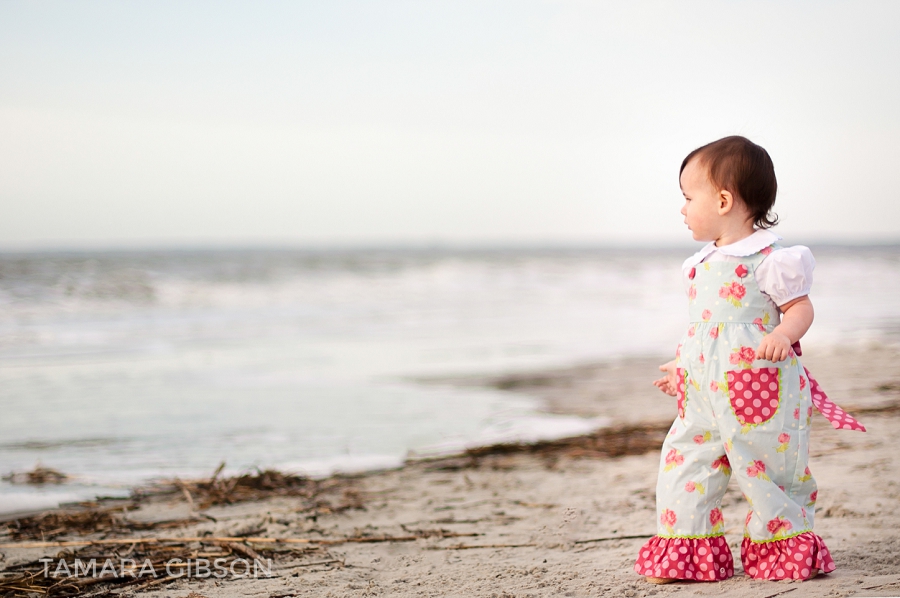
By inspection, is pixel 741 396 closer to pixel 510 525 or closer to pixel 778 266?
pixel 778 266

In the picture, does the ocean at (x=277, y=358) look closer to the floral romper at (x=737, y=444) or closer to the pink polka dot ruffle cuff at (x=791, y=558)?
the floral romper at (x=737, y=444)

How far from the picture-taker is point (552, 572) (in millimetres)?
2516

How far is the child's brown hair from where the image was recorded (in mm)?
2264

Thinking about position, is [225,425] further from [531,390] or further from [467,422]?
[531,390]

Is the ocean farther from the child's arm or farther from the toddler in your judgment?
the child's arm

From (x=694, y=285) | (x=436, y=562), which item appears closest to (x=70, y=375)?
(x=436, y=562)

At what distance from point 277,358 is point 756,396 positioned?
6426 millimetres

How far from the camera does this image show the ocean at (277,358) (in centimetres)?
450

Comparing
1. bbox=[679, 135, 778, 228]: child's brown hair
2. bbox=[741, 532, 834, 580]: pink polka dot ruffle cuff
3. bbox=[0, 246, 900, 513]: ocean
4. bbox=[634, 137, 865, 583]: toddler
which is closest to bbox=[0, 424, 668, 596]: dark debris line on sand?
bbox=[0, 246, 900, 513]: ocean

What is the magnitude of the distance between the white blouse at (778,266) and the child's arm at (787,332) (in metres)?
0.03

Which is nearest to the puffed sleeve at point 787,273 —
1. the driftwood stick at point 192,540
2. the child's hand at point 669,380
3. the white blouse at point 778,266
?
the white blouse at point 778,266

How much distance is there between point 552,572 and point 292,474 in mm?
1754

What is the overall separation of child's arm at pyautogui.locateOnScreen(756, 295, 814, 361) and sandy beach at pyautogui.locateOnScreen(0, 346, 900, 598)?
649mm

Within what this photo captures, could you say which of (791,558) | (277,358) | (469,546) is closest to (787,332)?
(791,558)
